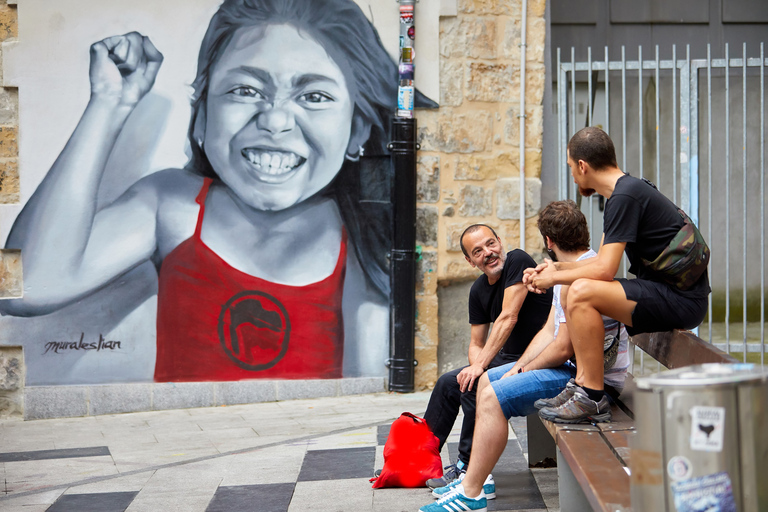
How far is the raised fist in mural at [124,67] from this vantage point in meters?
6.14

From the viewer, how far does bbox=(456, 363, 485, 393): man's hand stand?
152 inches

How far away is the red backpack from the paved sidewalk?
7cm

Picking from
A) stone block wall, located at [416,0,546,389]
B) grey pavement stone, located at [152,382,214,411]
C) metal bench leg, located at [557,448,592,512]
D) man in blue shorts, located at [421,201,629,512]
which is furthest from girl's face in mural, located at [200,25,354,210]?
metal bench leg, located at [557,448,592,512]

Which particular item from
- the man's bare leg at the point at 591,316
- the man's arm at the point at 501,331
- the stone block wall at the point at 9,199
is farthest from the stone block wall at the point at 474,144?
the man's bare leg at the point at 591,316

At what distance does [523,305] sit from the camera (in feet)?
13.4

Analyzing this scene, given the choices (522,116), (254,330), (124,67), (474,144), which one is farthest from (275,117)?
(522,116)

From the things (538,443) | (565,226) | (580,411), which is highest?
(565,226)

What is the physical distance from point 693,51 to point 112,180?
A: 17.9 ft

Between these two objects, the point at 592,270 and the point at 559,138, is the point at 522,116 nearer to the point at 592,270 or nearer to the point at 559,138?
the point at 559,138

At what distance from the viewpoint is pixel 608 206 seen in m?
3.31

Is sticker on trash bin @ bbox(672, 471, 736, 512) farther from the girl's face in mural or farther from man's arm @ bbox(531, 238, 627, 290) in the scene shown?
the girl's face in mural

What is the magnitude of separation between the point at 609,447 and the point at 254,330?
12.9 ft

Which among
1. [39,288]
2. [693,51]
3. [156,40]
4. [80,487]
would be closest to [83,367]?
[39,288]

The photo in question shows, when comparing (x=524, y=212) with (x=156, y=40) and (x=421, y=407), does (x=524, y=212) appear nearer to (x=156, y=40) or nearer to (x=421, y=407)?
(x=421, y=407)
